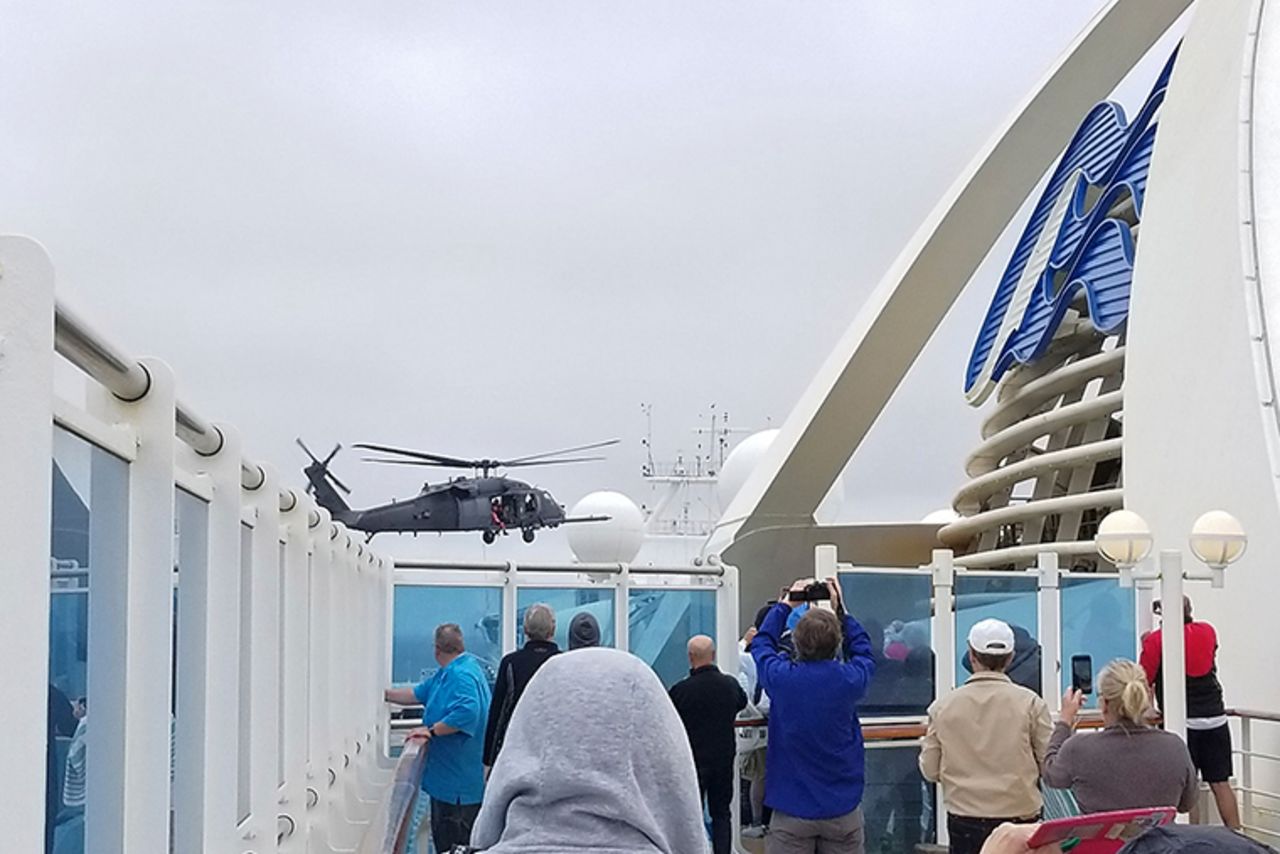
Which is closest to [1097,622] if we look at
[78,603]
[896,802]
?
[896,802]

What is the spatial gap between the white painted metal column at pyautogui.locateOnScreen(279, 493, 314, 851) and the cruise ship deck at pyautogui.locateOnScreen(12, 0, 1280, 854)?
1.0 inches

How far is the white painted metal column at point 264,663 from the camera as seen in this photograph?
14.8 ft

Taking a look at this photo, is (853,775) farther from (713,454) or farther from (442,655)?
(713,454)

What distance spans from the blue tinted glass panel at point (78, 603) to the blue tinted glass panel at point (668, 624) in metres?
9.14

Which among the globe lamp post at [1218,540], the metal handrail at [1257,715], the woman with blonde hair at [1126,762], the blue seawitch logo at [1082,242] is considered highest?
the blue seawitch logo at [1082,242]

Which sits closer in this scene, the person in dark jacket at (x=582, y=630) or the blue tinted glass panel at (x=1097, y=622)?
the person in dark jacket at (x=582, y=630)

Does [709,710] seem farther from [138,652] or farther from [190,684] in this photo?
[138,652]

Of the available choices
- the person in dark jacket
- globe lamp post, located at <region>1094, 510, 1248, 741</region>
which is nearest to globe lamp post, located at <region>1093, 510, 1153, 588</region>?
globe lamp post, located at <region>1094, 510, 1248, 741</region>

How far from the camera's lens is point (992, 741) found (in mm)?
6609

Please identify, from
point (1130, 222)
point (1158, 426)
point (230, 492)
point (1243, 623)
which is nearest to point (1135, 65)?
point (1130, 222)

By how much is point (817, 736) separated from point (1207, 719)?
2.99 metres

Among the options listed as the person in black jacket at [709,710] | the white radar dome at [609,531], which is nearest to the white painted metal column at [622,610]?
the person in black jacket at [709,710]

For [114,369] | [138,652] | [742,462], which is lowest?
[138,652]

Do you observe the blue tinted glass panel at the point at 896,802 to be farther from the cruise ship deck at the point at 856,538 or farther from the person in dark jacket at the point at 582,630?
the person in dark jacket at the point at 582,630
